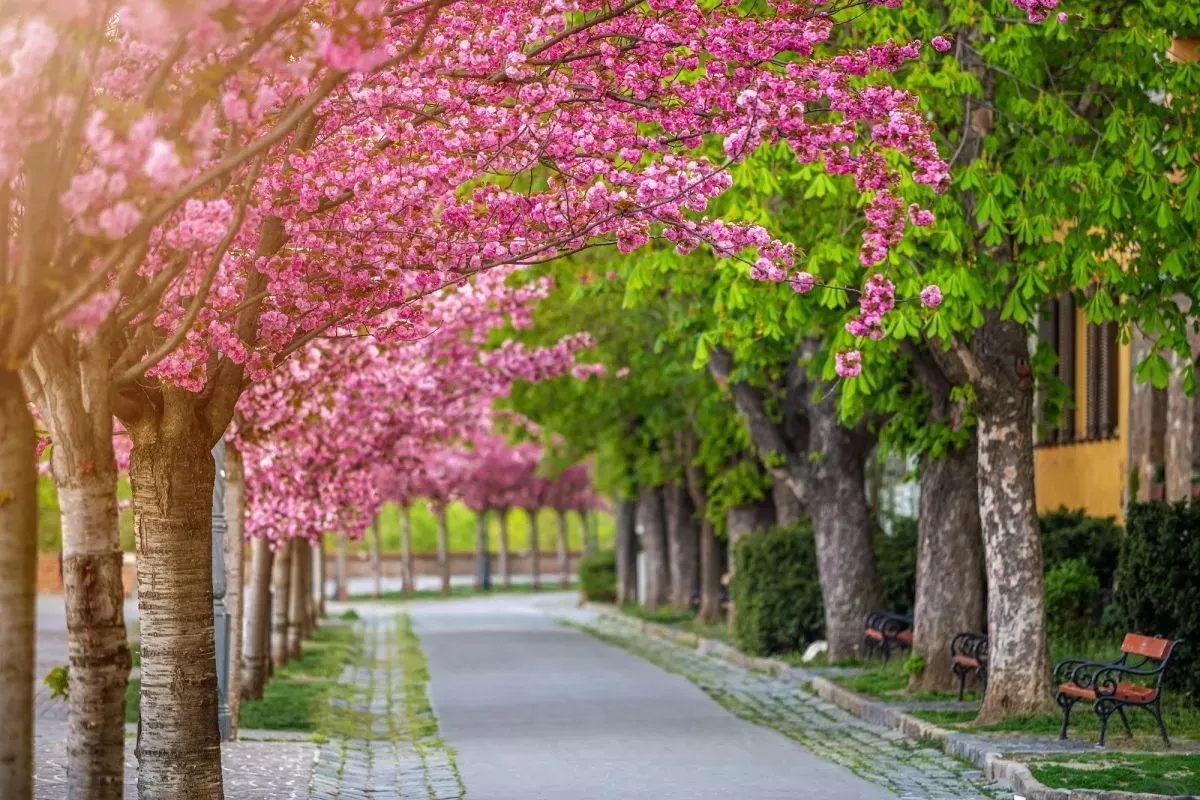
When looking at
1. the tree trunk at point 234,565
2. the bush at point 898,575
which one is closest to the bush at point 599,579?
the bush at point 898,575

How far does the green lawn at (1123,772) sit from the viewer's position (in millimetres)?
12453

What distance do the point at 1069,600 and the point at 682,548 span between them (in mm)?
19250

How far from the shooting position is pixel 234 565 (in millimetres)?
17656

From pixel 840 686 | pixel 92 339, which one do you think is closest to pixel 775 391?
pixel 840 686

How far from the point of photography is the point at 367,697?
23.6 meters

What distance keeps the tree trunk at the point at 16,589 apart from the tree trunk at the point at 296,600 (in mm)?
19920

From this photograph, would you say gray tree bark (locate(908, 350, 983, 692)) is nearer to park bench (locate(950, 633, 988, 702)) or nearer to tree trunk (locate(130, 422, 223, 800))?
park bench (locate(950, 633, 988, 702))

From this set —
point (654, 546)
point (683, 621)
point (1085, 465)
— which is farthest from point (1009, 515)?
point (654, 546)

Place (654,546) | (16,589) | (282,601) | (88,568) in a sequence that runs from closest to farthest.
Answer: (16,589) → (88,568) → (282,601) → (654,546)

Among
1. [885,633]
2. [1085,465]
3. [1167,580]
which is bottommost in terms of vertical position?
[885,633]

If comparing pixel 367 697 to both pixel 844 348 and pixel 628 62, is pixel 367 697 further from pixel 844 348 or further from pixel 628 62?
pixel 628 62

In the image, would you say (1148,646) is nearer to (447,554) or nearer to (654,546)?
(654,546)

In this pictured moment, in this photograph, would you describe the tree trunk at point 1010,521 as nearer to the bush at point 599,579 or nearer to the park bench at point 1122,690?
the park bench at point 1122,690

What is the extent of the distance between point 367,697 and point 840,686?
5.67 m
